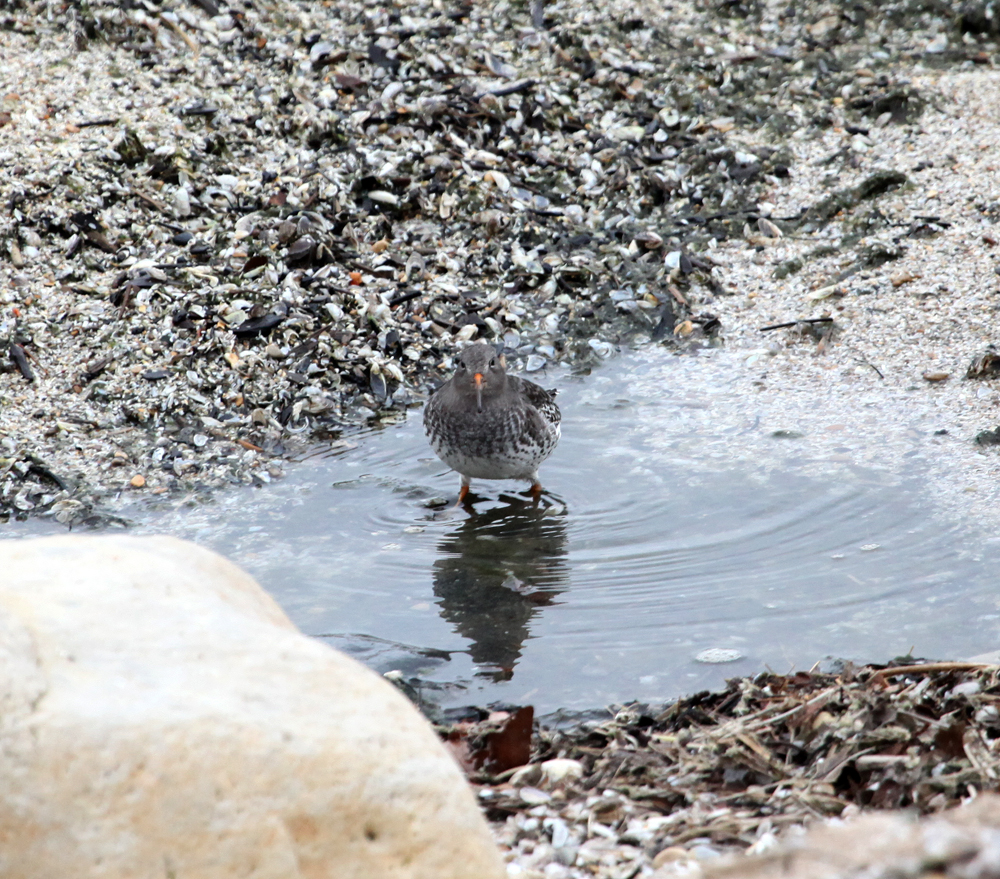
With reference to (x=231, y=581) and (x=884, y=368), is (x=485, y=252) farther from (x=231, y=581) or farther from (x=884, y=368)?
(x=231, y=581)

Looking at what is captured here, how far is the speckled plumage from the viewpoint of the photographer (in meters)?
6.82

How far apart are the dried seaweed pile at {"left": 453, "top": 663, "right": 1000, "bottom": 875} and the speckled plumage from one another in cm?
259

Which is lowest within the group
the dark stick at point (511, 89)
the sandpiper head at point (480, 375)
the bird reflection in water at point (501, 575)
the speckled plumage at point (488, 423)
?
the bird reflection in water at point (501, 575)

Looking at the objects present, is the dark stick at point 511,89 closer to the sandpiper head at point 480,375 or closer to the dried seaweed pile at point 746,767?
the sandpiper head at point 480,375

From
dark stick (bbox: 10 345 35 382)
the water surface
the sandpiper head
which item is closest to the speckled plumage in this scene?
the sandpiper head

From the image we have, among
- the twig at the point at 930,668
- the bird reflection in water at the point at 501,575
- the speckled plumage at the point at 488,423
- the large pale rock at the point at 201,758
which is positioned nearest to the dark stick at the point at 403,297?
the speckled plumage at the point at 488,423

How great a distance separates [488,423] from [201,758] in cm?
438

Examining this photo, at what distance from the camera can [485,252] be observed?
9352 mm

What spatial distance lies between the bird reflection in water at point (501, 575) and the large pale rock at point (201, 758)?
7.92 ft

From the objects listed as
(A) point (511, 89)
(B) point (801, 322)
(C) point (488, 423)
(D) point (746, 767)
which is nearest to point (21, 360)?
(C) point (488, 423)

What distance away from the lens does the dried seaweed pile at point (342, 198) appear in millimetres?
7773

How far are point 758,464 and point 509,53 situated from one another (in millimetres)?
6219

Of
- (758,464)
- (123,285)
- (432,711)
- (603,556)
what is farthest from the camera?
(123,285)

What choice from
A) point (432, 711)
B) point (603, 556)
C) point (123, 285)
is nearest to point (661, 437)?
point (603, 556)
